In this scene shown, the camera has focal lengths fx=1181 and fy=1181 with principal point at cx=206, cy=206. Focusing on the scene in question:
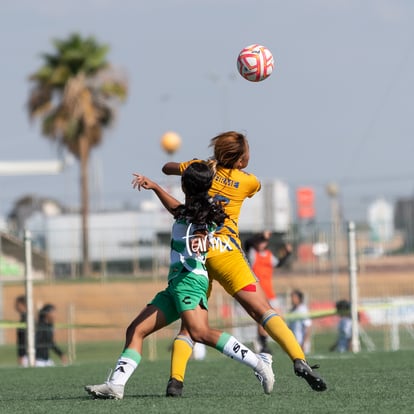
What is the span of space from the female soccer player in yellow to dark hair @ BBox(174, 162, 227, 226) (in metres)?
0.21

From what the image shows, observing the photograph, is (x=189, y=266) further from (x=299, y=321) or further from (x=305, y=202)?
(x=305, y=202)

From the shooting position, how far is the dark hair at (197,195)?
8.66 meters

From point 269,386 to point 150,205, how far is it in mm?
39537

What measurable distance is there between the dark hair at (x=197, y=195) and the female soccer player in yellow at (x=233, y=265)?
0.21 metres

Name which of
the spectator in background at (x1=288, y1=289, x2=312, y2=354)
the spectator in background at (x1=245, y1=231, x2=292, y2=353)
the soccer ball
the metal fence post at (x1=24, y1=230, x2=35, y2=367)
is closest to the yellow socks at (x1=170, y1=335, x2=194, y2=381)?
the soccer ball

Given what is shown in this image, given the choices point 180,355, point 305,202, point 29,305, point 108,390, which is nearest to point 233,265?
point 180,355

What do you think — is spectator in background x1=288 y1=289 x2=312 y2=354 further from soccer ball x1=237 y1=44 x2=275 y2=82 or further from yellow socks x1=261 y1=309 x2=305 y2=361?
yellow socks x1=261 y1=309 x2=305 y2=361

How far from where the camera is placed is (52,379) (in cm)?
1262

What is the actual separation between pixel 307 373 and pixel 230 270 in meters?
0.95

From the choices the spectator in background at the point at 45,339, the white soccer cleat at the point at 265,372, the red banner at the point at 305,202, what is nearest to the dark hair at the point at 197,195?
the white soccer cleat at the point at 265,372

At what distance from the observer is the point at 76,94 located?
152 ft

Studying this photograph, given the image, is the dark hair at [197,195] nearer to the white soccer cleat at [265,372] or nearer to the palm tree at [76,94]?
the white soccer cleat at [265,372]

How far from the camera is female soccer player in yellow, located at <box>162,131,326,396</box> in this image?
8.86 m

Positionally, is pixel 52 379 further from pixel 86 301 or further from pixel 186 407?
pixel 86 301
